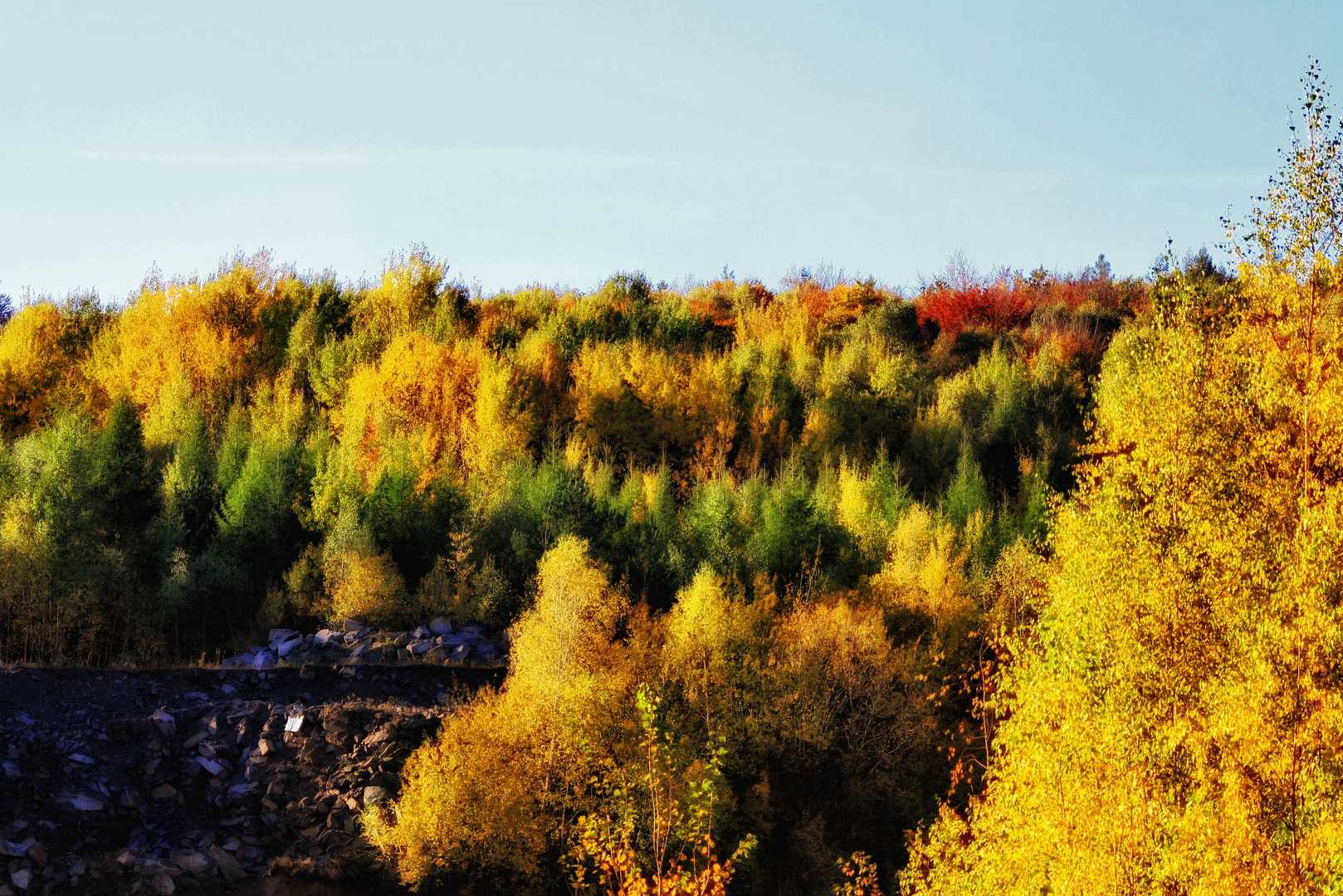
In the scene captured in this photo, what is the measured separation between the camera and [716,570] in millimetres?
48094

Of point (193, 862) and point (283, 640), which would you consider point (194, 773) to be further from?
point (283, 640)

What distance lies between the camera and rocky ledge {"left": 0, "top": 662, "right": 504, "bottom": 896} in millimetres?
30406

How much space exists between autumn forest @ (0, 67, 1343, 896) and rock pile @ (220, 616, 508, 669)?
1.82 metres

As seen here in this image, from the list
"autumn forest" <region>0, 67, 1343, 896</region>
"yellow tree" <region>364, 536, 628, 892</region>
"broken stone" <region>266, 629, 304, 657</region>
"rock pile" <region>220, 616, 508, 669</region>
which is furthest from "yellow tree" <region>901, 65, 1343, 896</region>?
"broken stone" <region>266, 629, 304, 657</region>

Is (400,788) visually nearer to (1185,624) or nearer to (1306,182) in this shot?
(1185,624)

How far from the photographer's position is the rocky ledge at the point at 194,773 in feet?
99.8

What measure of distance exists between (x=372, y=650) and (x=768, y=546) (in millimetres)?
17960

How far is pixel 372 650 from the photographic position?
41.1 m

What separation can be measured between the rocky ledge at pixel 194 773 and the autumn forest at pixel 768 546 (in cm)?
279

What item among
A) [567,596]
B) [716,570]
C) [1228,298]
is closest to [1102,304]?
[716,570]

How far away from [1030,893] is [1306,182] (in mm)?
12022

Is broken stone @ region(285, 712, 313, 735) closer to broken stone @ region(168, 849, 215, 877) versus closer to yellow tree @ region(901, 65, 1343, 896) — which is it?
broken stone @ region(168, 849, 215, 877)

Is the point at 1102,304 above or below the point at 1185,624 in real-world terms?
above

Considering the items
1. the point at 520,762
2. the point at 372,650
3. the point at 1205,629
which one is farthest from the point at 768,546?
the point at 1205,629
